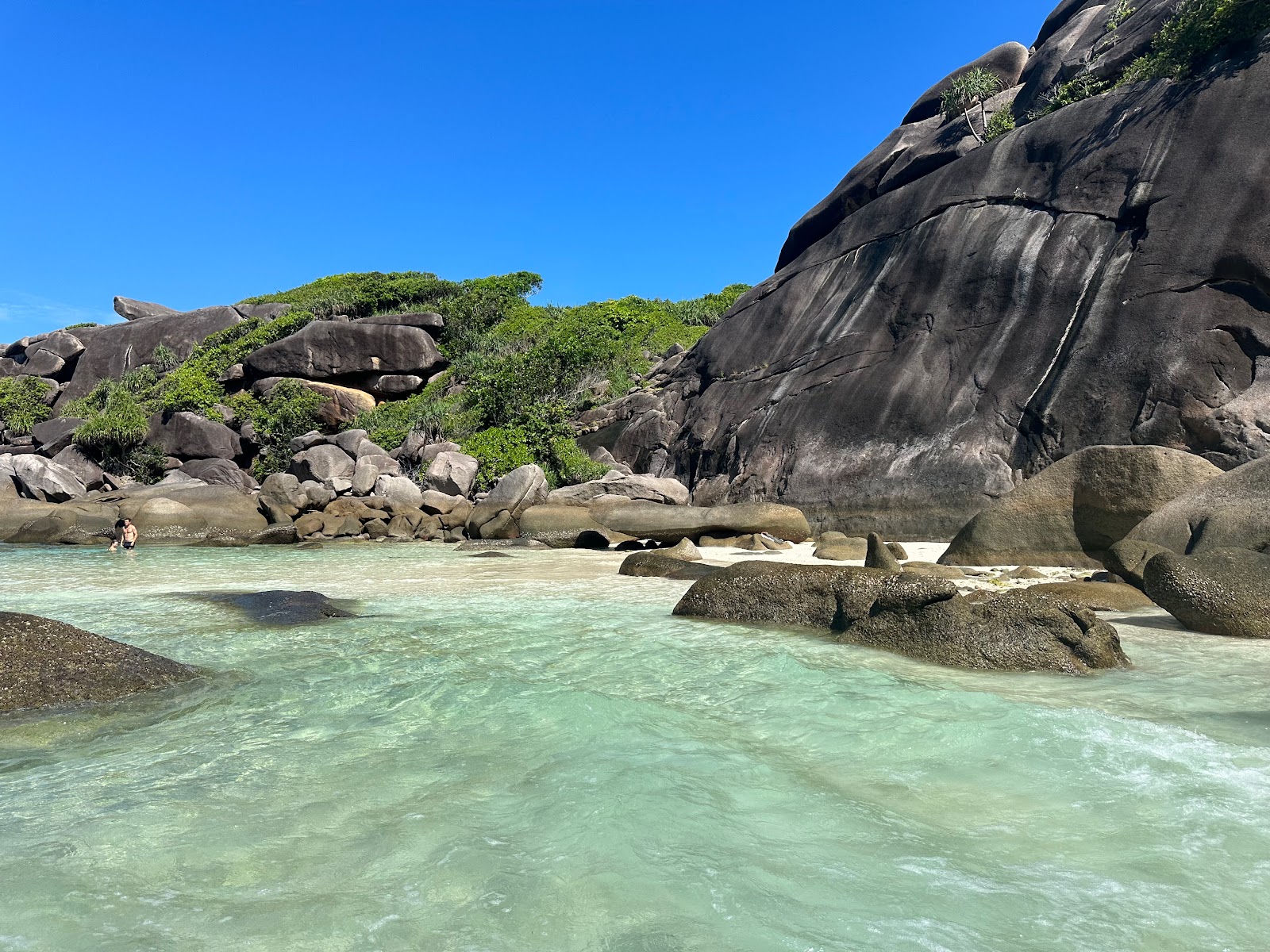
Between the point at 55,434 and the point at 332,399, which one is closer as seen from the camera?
the point at 55,434

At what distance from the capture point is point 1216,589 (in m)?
6.48

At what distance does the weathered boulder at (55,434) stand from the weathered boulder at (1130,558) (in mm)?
35974

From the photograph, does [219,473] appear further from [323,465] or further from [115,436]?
[323,465]

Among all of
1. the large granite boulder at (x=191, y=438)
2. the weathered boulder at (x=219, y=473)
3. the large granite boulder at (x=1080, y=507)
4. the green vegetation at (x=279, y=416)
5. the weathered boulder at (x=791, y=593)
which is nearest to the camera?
the weathered boulder at (x=791, y=593)

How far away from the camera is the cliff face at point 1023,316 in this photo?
48.6ft

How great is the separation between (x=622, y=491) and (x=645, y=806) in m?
18.5

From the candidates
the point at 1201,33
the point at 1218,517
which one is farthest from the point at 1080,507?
the point at 1201,33

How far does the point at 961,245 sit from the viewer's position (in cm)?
2028

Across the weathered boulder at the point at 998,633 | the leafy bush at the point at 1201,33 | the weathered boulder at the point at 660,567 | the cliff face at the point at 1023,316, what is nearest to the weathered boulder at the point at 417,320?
the cliff face at the point at 1023,316

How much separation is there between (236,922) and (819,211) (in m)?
30.3

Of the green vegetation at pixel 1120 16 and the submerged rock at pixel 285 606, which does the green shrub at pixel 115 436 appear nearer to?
the submerged rock at pixel 285 606

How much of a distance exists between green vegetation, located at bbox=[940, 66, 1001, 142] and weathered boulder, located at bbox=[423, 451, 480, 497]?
18763 mm

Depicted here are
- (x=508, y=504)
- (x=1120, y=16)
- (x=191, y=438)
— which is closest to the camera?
(x=508, y=504)

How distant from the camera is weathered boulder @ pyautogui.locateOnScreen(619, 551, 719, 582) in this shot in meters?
11.2
